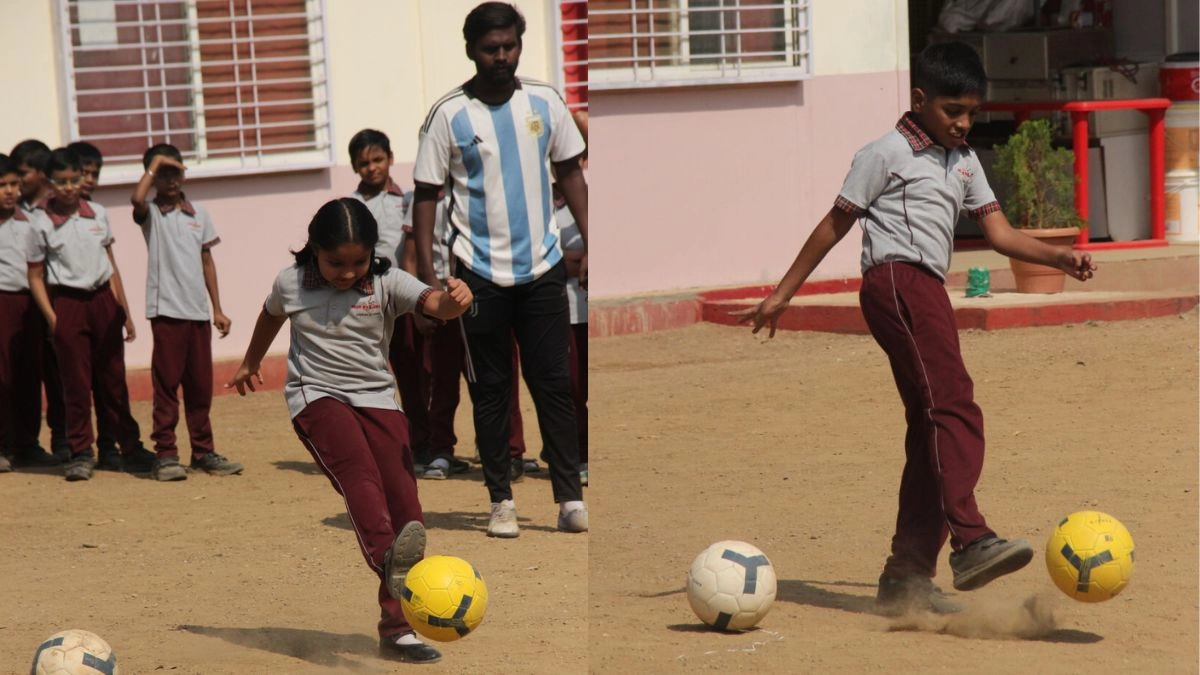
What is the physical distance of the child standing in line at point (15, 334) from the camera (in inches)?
299

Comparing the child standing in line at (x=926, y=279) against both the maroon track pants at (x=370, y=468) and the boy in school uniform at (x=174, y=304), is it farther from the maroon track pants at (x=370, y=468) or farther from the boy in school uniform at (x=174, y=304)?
the boy in school uniform at (x=174, y=304)

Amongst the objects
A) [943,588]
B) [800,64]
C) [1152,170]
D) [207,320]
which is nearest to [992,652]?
[943,588]

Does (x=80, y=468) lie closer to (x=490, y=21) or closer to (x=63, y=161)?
(x=63, y=161)

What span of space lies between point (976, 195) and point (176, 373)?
3973 mm

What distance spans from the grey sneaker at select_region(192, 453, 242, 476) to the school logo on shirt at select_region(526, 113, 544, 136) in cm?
275

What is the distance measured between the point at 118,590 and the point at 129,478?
7.23 feet

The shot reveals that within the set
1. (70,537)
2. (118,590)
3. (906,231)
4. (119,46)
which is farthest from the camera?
(119,46)

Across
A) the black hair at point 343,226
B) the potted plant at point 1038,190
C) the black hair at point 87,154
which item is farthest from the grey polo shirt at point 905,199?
the potted plant at point 1038,190

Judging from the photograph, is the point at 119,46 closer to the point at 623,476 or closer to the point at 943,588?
the point at 623,476

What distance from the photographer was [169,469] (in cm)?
730

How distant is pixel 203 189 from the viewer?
9.67 metres

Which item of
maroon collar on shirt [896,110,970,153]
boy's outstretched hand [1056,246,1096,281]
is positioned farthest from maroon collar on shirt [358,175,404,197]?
boy's outstretched hand [1056,246,1096,281]

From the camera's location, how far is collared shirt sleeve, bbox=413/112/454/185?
17.8ft

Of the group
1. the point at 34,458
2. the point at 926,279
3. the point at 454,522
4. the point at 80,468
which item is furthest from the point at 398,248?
the point at 926,279
